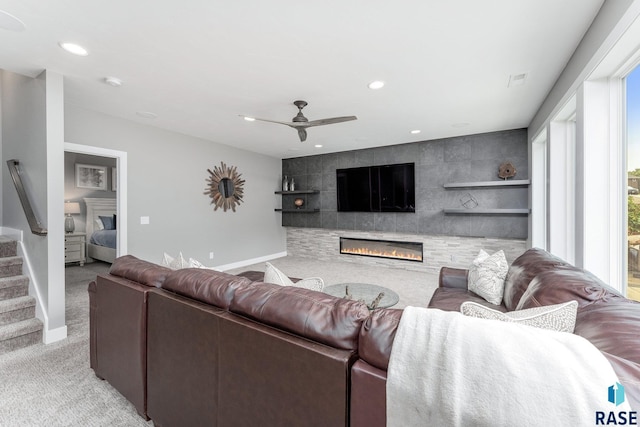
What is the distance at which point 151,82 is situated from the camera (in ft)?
9.07

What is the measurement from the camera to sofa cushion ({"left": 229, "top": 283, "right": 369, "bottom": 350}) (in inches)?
39.1

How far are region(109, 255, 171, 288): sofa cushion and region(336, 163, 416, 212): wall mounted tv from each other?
4512 millimetres

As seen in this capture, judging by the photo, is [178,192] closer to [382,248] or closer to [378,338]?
[382,248]

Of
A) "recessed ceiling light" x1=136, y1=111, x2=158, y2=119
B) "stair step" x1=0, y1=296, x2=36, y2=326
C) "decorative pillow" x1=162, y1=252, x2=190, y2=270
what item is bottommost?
"stair step" x1=0, y1=296, x2=36, y2=326

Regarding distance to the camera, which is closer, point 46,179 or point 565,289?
point 565,289

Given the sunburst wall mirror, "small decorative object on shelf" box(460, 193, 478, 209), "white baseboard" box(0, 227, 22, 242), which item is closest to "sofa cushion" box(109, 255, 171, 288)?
"white baseboard" box(0, 227, 22, 242)

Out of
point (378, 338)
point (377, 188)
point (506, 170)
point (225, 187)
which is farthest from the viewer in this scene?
point (377, 188)

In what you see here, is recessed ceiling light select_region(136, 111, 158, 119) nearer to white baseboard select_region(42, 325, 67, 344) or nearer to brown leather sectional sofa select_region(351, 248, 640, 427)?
white baseboard select_region(42, 325, 67, 344)

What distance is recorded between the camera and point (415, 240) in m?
5.41

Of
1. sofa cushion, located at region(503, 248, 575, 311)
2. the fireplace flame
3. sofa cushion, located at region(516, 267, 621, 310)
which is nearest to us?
sofa cushion, located at region(516, 267, 621, 310)

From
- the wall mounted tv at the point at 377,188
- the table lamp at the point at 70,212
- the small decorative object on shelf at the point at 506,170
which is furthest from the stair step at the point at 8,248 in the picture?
the small decorative object on shelf at the point at 506,170

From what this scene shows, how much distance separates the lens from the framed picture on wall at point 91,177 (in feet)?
20.7

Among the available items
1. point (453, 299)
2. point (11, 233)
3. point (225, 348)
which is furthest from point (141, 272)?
point (11, 233)

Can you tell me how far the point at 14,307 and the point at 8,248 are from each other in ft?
2.52
